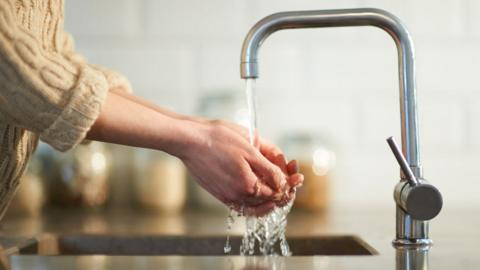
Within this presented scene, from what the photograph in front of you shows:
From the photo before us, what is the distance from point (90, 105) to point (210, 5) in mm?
1065

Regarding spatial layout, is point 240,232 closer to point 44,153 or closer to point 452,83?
point 44,153

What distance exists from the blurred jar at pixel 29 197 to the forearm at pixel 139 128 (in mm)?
828

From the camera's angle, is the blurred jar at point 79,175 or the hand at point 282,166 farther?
the blurred jar at point 79,175

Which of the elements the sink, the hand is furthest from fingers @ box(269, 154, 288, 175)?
the sink

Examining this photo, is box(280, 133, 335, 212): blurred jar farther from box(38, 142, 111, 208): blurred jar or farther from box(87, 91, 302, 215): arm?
box(87, 91, 302, 215): arm

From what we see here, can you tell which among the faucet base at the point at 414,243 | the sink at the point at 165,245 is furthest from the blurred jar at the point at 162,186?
the faucet base at the point at 414,243

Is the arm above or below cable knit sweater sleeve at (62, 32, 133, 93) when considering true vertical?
below

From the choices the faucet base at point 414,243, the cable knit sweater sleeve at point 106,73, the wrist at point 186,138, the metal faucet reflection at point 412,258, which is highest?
the cable knit sweater sleeve at point 106,73

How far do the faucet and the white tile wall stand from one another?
2.70 ft

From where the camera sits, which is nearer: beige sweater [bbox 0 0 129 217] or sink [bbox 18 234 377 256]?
beige sweater [bbox 0 0 129 217]

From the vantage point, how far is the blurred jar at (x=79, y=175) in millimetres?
1718

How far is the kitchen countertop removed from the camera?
0.88 m

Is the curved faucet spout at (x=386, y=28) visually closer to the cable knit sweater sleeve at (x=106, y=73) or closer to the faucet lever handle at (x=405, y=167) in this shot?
the faucet lever handle at (x=405, y=167)

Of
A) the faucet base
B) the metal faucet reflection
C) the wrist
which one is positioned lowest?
the metal faucet reflection
